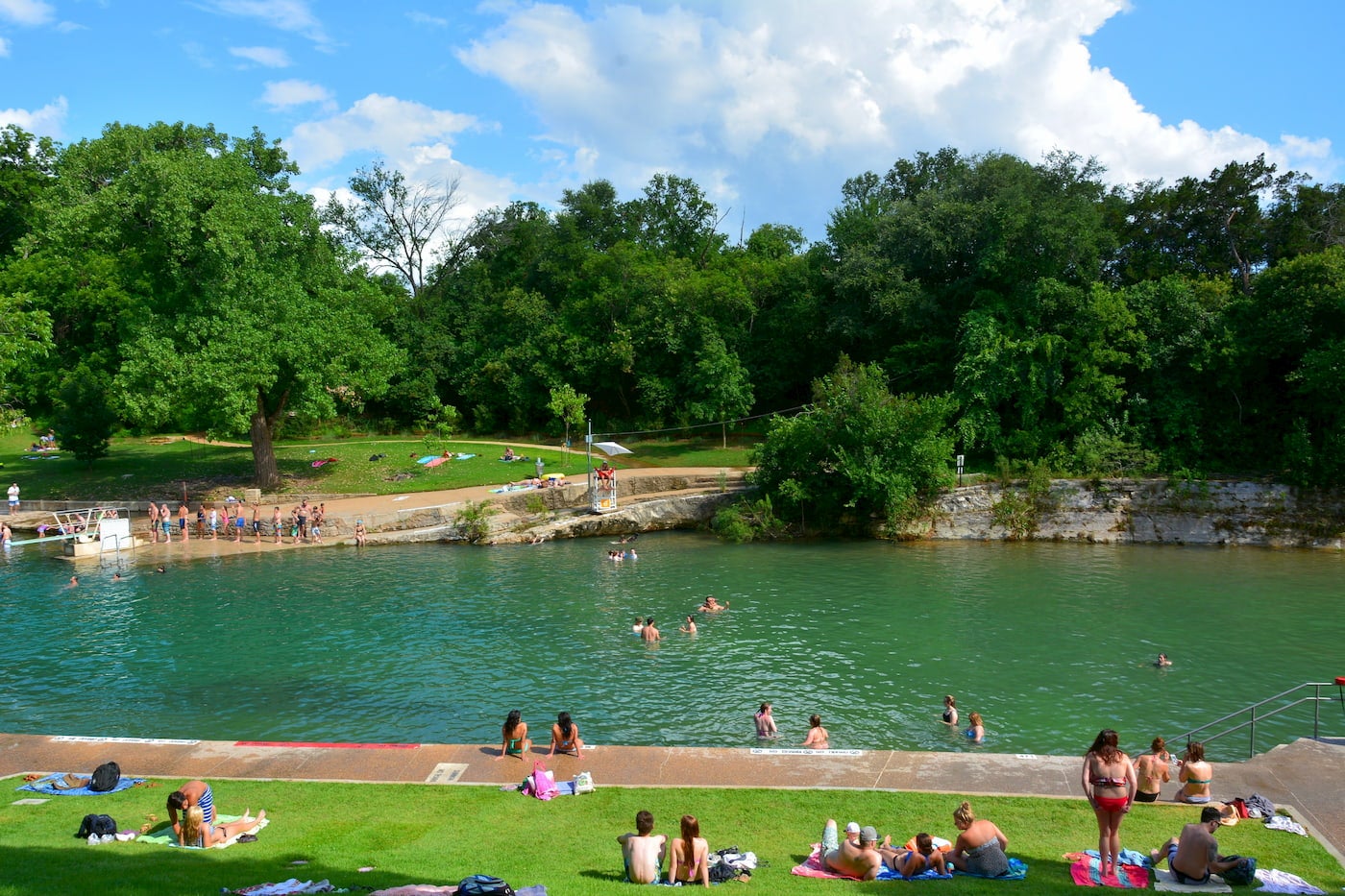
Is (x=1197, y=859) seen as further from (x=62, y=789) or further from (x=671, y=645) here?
(x=62, y=789)

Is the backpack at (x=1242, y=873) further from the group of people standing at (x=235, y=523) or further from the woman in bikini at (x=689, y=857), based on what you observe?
the group of people standing at (x=235, y=523)

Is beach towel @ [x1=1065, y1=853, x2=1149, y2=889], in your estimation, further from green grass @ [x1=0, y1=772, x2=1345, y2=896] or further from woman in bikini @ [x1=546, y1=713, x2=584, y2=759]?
woman in bikini @ [x1=546, y1=713, x2=584, y2=759]

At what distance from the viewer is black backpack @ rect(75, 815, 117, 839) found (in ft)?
35.4

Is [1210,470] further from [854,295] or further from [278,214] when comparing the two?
[278,214]

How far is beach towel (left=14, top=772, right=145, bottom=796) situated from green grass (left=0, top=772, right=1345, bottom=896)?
0.30 metres

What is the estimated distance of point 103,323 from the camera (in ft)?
146

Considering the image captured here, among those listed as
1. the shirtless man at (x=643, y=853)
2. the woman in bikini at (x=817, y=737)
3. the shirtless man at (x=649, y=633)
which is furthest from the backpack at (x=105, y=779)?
the shirtless man at (x=649, y=633)

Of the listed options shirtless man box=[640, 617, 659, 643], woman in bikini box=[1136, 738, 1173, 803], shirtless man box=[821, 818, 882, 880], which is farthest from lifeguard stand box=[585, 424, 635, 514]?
shirtless man box=[821, 818, 882, 880]

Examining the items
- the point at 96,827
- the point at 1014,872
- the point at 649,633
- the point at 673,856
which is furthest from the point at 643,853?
the point at 649,633

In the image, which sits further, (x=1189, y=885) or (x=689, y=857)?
(x=689, y=857)

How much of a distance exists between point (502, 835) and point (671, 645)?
1140cm

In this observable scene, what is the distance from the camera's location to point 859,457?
3688 cm

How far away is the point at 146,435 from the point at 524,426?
23.5m

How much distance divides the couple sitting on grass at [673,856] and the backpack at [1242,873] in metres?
5.49
